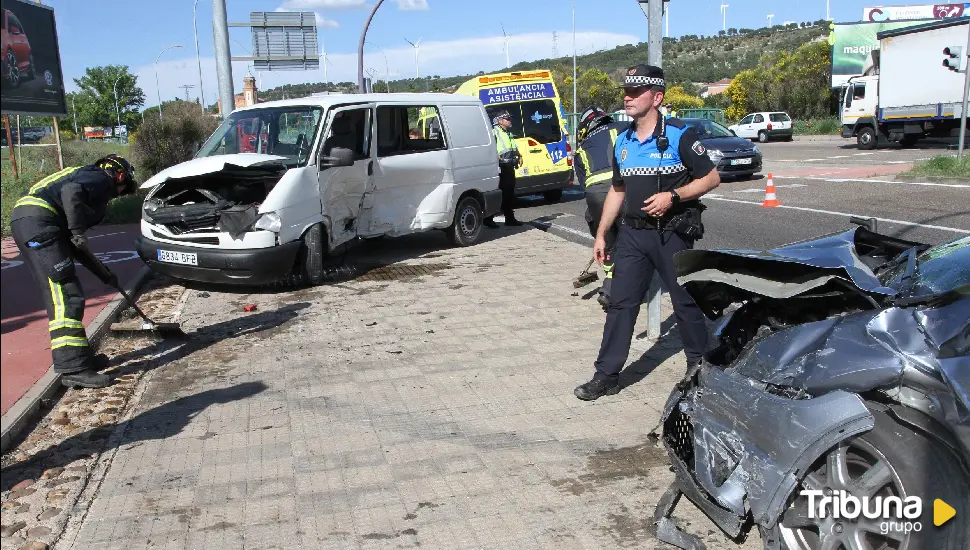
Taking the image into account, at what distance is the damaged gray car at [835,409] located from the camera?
262cm

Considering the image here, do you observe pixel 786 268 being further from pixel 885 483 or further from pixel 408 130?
pixel 408 130

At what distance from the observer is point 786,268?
3.29m

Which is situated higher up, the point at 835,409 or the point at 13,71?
the point at 13,71

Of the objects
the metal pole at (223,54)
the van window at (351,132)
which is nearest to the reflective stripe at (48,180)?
the van window at (351,132)

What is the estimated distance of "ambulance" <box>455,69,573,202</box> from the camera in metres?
15.5

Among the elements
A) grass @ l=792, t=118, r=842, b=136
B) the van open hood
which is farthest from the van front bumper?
grass @ l=792, t=118, r=842, b=136

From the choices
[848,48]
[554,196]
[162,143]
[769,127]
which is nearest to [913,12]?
[848,48]

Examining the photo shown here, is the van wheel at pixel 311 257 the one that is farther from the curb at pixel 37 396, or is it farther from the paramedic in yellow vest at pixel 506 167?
the paramedic in yellow vest at pixel 506 167

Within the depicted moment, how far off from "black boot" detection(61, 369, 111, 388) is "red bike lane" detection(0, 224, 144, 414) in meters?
0.24

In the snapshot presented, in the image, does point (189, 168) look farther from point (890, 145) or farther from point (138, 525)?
point (890, 145)

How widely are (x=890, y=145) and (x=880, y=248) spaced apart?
3056 centimetres

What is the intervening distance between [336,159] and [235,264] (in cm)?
160

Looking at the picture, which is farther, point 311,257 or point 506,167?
point 506,167

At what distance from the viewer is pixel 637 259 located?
4.86 m
